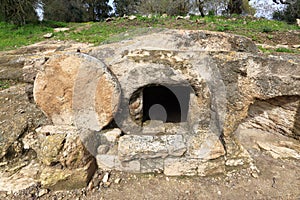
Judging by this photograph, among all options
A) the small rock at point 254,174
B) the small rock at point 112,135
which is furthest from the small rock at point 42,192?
the small rock at point 254,174

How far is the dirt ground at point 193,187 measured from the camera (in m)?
2.26

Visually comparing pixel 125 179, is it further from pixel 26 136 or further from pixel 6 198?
pixel 26 136

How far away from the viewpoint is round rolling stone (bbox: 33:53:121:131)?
92.9 inches

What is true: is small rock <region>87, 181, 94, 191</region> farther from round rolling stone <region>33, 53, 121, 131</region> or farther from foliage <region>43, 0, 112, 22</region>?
foliage <region>43, 0, 112, 22</region>

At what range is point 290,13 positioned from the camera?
51.8 feet

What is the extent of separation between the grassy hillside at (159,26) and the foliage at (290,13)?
8697 mm

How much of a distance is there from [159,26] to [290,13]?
45.9 ft

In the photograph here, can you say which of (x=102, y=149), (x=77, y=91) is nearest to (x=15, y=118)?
(x=77, y=91)

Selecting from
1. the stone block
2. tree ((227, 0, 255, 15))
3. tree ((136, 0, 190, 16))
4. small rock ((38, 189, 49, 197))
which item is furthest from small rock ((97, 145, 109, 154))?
tree ((136, 0, 190, 16))

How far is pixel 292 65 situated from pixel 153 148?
77.3 inches

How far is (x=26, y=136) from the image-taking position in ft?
9.28

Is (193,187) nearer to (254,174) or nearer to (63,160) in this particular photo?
(254,174)

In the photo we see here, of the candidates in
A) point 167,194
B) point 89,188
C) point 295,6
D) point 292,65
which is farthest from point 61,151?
point 295,6

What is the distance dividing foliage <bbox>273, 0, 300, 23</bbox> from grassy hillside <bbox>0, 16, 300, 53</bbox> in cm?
870
